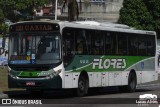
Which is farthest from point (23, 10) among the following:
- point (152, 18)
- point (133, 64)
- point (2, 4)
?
point (133, 64)

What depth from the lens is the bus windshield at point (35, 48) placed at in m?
22.9

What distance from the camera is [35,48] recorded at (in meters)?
23.0

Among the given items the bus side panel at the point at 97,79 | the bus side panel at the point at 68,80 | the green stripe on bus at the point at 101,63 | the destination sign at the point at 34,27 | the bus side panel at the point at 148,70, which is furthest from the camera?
the bus side panel at the point at 148,70

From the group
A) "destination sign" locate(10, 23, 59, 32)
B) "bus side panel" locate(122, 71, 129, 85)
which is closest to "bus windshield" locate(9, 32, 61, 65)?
"destination sign" locate(10, 23, 59, 32)

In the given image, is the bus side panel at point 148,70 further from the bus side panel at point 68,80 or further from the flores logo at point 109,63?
the bus side panel at point 68,80

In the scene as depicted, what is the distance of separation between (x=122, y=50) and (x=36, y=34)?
6.71m

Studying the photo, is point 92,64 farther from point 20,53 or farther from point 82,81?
point 20,53

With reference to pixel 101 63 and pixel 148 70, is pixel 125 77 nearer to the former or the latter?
pixel 101 63

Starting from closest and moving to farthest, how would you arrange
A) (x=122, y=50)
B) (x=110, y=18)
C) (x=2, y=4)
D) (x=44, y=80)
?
1. (x=44, y=80)
2. (x=122, y=50)
3. (x=2, y=4)
4. (x=110, y=18)

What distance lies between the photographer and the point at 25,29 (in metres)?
23.5

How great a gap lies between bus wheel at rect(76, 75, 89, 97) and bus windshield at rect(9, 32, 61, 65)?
206cm

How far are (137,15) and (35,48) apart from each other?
3460 cm

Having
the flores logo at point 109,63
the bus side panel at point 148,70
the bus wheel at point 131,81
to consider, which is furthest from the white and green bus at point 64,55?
the bus side panel at point 148,70

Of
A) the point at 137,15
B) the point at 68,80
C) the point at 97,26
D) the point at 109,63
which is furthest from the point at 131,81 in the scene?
the point at 137,15
